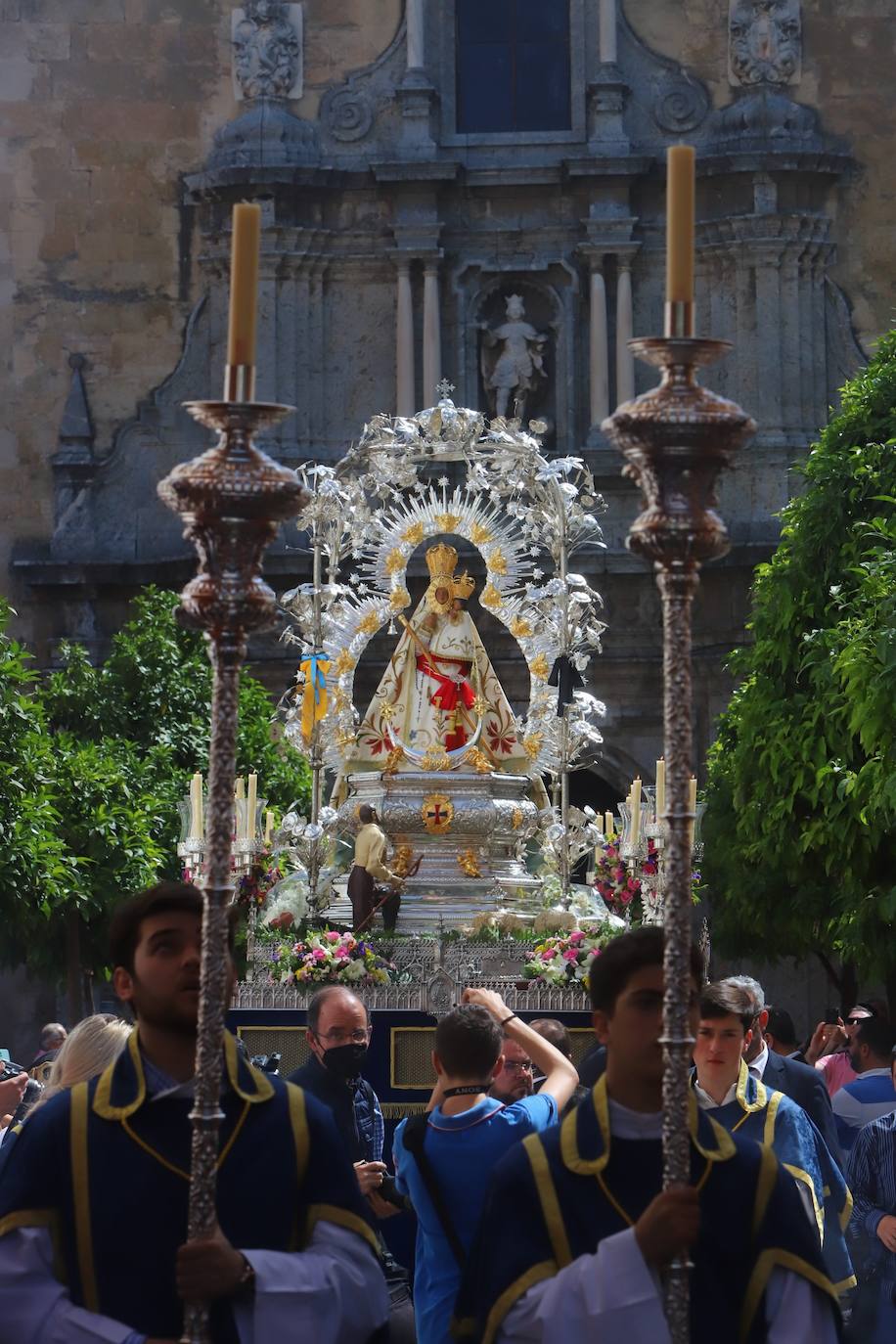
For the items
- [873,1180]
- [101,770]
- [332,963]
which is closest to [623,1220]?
[873,1180]

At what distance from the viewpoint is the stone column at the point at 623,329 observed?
33.7 m

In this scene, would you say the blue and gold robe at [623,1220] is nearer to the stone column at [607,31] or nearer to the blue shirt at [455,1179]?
the blue shirt at [455,1179]

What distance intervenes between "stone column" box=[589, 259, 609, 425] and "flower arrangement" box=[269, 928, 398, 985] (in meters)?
17.8

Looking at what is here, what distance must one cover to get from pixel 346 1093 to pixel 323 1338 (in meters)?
3.84

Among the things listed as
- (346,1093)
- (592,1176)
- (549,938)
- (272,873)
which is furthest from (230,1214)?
(272,873)

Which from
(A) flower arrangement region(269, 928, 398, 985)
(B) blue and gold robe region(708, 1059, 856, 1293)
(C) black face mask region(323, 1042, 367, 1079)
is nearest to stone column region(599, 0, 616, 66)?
(A) flower arrangement region(269, 928, 398, 985)

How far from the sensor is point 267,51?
3497 cm

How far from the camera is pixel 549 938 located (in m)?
17.1

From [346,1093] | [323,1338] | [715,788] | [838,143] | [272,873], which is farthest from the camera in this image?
[838,143]

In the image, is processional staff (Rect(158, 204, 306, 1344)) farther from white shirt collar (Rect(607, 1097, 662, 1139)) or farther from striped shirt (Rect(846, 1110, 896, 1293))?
striped shirt (Rect(846, 1110, 896, 1293))

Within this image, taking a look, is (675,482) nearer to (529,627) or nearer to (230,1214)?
(230,1214)

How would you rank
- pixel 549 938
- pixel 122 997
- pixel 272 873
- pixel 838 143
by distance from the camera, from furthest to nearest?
1. pixel 838 143
2. pixel 272 873
3. pixel 549 938
4. pixel 122 997

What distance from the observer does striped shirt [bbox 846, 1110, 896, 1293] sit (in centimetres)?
790

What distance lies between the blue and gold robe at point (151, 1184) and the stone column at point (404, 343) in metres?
28.8
